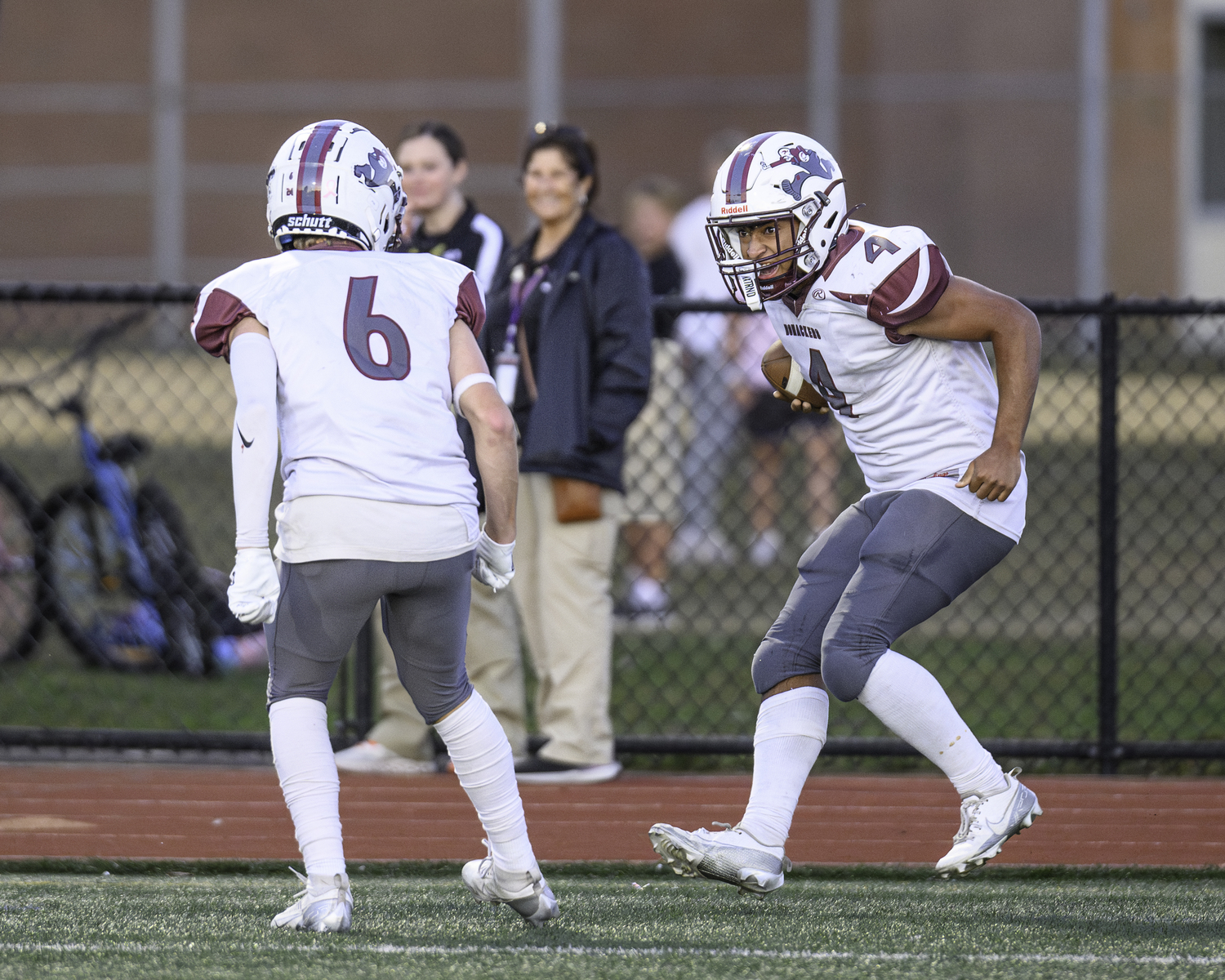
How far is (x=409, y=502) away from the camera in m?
3.52

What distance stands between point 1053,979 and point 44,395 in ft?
34.0

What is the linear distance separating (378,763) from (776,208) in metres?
2.66

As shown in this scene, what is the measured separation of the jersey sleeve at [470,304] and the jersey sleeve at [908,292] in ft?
2.84

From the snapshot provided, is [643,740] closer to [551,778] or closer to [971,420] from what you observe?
[551,778]

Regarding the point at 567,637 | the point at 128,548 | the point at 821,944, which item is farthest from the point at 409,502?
the point at 128,548

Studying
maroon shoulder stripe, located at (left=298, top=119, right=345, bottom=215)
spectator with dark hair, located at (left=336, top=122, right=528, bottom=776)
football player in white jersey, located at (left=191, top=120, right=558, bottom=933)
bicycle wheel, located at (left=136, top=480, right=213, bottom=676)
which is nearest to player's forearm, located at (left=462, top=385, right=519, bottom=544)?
football player in white jersey, located at (left=191, top=120, right=558, bottom=933)

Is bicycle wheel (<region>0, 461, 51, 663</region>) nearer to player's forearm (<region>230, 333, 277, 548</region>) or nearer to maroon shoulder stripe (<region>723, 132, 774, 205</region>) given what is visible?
player's forearm (<region>230, 333, 277, 548</region>)

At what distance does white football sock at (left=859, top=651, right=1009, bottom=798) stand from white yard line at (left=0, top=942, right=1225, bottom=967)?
0.45m

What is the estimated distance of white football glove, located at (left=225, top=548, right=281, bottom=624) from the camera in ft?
11.1

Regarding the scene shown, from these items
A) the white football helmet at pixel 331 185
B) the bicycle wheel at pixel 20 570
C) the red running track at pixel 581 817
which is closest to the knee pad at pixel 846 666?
the red running track at pixel 581 817

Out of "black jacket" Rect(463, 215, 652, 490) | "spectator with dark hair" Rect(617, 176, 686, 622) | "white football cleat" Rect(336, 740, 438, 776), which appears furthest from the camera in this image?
"spectator with dark hair" Rect(617, 176, 686, 622)

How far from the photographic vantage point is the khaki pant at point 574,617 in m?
5.48

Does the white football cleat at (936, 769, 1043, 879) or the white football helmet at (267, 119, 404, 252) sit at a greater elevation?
the white football helmet at (267, 119, 404, 252)

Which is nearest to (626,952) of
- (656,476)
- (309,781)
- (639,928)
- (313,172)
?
(639,928)
